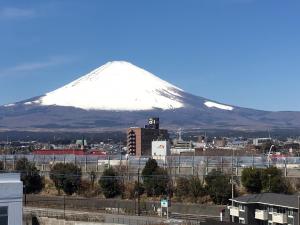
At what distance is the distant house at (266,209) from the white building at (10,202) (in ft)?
43.2

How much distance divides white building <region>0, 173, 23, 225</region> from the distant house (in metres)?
13.2

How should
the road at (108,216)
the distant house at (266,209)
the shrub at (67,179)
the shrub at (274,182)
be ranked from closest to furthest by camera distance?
the distant house at (266,209), the road at (108,216), the shrub at (274,182), the shrub at (67,179)

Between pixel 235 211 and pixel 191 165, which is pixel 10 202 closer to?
pixel 235 211

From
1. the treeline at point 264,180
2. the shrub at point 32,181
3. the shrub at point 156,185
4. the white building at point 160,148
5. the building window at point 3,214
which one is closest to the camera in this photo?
the building window at point 3,214

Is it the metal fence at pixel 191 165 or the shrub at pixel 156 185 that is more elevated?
the metal fence at pixel 191 165

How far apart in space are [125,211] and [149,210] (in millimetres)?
1614

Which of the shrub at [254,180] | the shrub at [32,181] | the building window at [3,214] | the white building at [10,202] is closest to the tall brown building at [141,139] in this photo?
the shrub at [32,181]

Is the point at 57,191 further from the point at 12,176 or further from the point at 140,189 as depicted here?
the point at 12,176

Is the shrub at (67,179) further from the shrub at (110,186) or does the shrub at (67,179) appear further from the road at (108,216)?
the road at (108,216)

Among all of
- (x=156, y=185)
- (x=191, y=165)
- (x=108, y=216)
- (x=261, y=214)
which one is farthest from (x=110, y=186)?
(x=261, y=214)

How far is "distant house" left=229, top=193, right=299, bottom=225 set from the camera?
26.9 metres

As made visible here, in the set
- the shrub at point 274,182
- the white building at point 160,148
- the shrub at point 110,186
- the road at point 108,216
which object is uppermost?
the white building at point 160,148

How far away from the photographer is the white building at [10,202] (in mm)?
16969

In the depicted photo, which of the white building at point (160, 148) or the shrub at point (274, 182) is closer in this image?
the shrub at point (274, 182)
